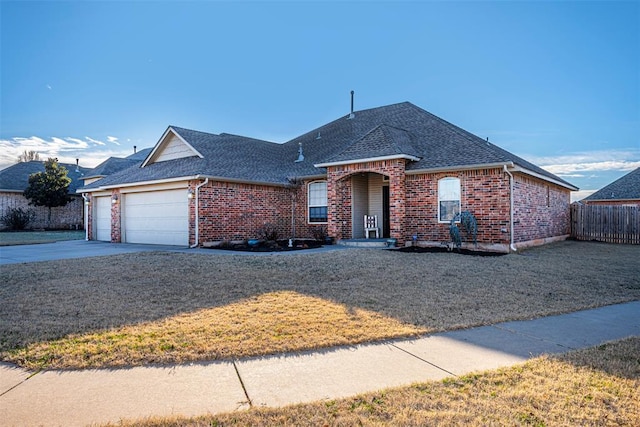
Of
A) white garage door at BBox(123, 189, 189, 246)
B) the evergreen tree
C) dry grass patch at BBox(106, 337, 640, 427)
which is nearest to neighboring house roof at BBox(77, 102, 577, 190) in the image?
white garage door at BBox(123, 189, 189, 246)

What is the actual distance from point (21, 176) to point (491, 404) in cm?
3930

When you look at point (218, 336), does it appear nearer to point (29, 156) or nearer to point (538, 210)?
point (538, 210)

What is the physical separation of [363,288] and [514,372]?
3.94 meters

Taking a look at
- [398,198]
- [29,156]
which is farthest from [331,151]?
[29,156]

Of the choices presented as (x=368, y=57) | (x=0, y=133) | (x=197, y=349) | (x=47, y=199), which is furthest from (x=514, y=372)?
(x=47, y=199)

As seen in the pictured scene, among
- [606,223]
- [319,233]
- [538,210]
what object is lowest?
[319,233]

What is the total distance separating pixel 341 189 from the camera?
15438mm

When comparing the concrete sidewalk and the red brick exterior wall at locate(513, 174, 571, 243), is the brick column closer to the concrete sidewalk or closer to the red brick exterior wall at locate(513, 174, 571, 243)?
the red brick exterior wall at locate(513, 174, 571, 243)

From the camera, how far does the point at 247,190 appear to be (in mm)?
16375

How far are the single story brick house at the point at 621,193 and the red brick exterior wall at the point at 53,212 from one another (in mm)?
42205

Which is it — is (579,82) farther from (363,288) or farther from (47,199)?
(47,199)

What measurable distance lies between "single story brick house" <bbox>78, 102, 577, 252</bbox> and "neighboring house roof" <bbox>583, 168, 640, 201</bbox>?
12.3m

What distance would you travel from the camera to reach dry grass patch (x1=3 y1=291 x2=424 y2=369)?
414cm

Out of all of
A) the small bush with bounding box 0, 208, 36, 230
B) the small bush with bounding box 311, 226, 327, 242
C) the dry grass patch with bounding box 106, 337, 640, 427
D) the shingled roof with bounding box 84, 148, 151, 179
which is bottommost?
the dry grass patch with bounding box 106, 337, 640, 427
